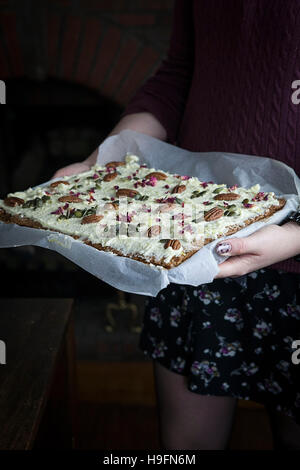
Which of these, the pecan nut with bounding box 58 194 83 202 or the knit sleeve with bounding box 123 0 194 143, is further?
the knit sleeve with bounding box 123 0 194 143

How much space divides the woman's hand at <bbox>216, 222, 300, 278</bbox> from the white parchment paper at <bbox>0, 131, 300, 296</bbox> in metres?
0.03

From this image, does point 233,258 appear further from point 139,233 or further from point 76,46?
point 76,46

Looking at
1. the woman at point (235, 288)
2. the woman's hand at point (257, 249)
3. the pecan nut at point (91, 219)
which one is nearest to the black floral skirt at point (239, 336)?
the woman at point (235, 288)

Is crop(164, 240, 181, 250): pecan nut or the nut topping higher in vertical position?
the nut topping

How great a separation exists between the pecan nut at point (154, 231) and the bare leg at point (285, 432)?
18.4 inches

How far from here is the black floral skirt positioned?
95cm

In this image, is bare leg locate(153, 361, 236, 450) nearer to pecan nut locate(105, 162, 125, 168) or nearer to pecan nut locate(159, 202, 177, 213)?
pecan nut locate(159, 202, 177, 213)

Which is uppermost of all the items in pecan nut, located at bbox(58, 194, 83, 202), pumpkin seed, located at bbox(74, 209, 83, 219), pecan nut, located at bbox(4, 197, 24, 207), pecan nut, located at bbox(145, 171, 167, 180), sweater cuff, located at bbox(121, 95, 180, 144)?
sweater cuff, located at bbox(121, 95, 180, 144)

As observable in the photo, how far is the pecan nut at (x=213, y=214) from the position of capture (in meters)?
0.96

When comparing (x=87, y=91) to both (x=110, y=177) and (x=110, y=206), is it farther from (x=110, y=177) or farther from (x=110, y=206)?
(x=110, y=206)

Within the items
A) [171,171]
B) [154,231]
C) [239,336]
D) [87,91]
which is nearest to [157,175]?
[171,171]

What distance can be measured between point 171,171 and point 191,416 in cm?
55

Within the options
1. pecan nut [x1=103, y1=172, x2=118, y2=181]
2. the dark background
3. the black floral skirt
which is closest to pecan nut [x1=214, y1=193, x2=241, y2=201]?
the black floral skirt
